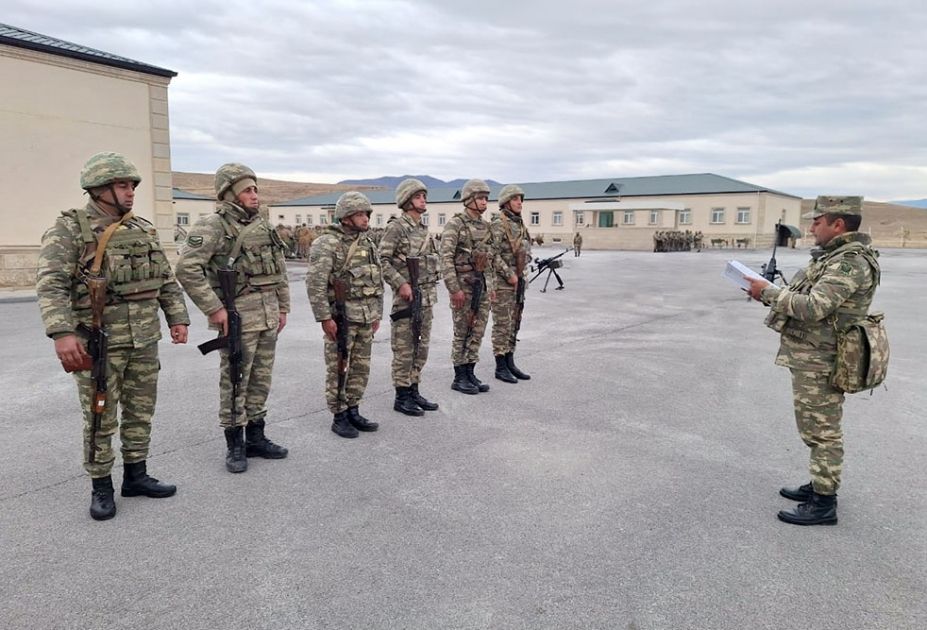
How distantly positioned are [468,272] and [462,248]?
0.26 m

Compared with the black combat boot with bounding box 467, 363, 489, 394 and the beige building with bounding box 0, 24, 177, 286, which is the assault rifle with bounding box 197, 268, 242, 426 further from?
the beige building with bounding box 0, 24, 177, 286

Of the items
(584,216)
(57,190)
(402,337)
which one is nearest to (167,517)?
(402,337)

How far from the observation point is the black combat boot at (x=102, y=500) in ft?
10.9

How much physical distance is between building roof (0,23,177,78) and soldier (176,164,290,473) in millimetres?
13424

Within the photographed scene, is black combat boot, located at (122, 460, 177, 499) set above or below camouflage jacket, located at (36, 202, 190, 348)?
below

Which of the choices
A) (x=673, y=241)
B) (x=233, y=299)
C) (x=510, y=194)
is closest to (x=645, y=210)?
(x=673, y=241)

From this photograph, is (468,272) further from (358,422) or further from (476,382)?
(358,422)

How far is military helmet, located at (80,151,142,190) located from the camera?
3260 millimetres

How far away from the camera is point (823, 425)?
3365mm

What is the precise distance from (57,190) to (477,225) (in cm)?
1331

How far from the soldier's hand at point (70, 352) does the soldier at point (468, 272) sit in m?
3.33

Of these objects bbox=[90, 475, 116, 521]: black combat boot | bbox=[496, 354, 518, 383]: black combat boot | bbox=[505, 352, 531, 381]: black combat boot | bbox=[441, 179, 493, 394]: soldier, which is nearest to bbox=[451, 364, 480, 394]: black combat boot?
bbox=[441, 179, 493, 394]: soldier

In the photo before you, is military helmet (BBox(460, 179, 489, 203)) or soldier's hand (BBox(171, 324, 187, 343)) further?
military helmet (BBox(460, 179, 489, 203))

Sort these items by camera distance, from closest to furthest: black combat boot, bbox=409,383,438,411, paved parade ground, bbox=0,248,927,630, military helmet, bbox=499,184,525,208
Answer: paved parade ground, bbox=0,248,927,630
black combat boot, bbox=409,383,438,411
military helmet, bbox=499,184,525,208
